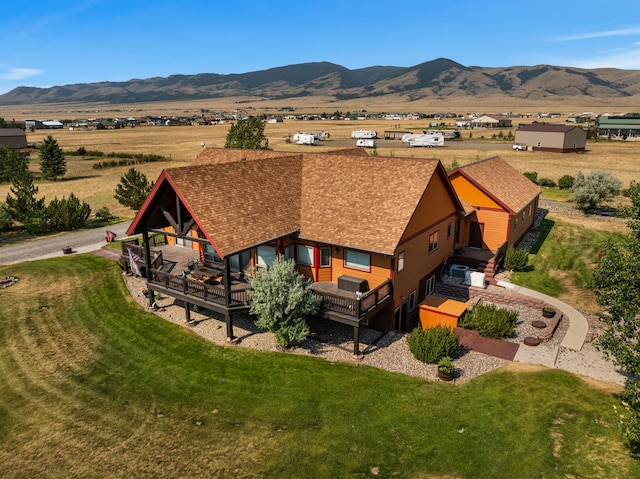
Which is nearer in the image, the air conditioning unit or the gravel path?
the gravel path

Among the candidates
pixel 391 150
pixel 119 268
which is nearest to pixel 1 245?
pixel 119 268

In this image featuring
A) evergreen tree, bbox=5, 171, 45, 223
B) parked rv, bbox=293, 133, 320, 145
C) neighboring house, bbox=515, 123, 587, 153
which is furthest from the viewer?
parked rv, bbox=293, 133, 320, 145

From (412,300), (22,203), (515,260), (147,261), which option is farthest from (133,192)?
(515,260)

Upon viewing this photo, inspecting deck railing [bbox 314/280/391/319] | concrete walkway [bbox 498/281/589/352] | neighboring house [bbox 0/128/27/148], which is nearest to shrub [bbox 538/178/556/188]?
concrete walkway [bbox 498/281/589/352]

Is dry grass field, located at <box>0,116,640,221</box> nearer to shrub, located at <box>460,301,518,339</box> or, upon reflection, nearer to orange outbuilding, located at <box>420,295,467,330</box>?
orange outbuilding, located at <box>420,295,467,330</box>

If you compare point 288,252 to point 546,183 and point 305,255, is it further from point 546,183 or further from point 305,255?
point 546,183

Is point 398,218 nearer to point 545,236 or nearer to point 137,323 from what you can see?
point 137,323

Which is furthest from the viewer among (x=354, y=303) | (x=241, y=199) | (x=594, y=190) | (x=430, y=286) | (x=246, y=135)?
(x=246, y=135)
